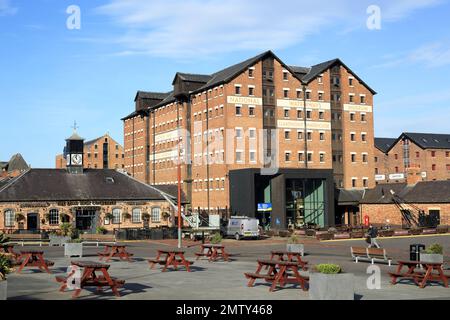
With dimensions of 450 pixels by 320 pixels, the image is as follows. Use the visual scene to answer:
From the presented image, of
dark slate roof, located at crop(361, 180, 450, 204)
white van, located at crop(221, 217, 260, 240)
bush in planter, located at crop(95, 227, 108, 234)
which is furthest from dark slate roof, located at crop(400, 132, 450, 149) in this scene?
bush in planter, located at crop(95, 227, 108, 234)

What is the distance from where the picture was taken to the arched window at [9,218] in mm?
51375

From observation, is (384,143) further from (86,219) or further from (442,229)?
(86,219)

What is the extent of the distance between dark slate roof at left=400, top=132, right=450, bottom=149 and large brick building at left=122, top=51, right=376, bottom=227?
107 ft

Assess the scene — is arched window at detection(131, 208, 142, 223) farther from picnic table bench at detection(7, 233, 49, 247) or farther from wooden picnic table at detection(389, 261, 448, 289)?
wooden picnic table at detection(389, 261, 448, 289)

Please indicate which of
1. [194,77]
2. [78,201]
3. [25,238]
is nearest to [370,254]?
[25,238]

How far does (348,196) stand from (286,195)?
499 inches

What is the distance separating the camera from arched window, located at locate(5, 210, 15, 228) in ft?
169

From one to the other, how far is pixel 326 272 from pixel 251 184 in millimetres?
48377

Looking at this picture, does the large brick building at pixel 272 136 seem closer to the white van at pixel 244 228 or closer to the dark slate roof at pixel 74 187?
the dark slate roof at pixel 74 187

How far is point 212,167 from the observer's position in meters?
72.2

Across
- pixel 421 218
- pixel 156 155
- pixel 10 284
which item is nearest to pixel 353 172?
pixel 421 218

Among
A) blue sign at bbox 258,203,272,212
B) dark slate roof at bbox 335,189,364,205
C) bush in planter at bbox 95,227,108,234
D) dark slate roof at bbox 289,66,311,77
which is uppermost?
dark slate roof at bbox 289,66,311,77

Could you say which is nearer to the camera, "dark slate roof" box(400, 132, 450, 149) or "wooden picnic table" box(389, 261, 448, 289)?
"wooden picnic table" box(389, 261, 448, 289)

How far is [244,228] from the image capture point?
157ft
